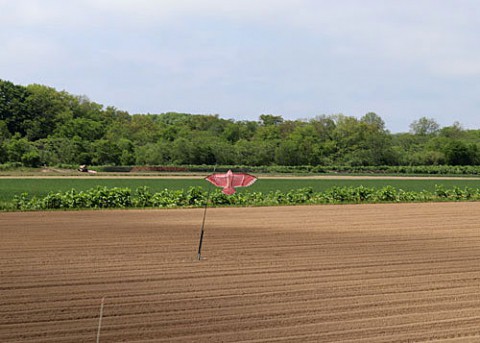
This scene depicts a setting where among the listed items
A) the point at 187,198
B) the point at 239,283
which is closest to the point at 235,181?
the point at 239,283

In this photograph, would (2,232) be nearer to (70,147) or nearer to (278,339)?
(278,339)

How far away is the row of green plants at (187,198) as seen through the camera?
2514 centimetres

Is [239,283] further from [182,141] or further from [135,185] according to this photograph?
[182,141]

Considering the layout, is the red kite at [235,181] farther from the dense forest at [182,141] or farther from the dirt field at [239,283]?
the dense forest at [182,141]

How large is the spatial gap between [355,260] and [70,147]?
77.8 m

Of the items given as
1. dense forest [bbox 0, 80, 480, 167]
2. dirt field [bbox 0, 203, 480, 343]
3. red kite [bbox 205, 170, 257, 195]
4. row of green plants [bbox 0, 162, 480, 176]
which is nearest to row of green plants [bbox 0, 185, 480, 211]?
dirt field [bbox 0, 203, 480, 343]

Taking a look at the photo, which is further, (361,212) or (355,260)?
(361,212)

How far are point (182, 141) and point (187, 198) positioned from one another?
61.9 meters

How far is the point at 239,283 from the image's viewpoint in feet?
34.6

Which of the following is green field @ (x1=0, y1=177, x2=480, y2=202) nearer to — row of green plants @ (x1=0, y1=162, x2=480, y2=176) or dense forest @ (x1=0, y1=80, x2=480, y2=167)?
row of green plants @ (x1=0, y1=162, x2=480, y2=176)

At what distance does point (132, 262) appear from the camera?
12.4 metres

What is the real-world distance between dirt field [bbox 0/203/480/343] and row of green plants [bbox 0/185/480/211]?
5.34 m

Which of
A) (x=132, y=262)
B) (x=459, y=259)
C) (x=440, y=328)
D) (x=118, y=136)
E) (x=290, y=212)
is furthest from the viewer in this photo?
(x=118, y=136)

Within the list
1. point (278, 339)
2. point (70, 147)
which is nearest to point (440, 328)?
point (278, 339)
